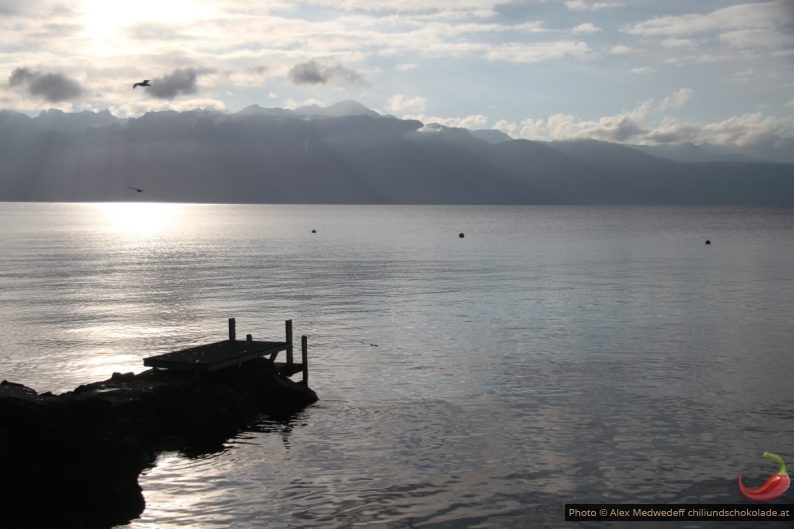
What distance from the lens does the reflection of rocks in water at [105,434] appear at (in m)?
20.1

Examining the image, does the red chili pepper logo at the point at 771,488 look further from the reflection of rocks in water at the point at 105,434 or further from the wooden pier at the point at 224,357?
the wooden pier at the point at 224,357

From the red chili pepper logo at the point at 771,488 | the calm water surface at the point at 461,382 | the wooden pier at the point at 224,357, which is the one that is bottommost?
the red chili pepper logo at the point at 771,488

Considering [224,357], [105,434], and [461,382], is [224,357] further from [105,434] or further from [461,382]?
[461,382]

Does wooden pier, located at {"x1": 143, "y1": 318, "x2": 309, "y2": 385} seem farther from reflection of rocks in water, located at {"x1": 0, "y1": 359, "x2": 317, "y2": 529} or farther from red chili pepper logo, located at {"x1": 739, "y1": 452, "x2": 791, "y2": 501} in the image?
red chili pepper logo, located at {"x1": 739, "y1": 452, "x2": 791, "y2": 501}

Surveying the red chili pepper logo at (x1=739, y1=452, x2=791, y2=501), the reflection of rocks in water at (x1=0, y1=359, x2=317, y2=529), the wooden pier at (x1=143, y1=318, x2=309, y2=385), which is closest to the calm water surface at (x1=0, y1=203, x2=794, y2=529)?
the red chili pepper logo at (x1=739, y1=452, x2=791, y2=501)

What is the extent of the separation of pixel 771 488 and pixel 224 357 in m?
21.1

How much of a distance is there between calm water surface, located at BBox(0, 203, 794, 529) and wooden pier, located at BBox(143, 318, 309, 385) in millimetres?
1875

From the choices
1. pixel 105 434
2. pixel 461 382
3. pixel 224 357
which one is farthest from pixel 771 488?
pixel 224 357

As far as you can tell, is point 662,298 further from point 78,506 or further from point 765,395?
point 78,506

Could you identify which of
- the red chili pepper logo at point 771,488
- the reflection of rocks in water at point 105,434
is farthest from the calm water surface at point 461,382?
the reflection of rocks in water at point 105,434

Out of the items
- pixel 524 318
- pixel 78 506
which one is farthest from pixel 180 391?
pixel 524 318

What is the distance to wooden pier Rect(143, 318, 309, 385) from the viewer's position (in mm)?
31219

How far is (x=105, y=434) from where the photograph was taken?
22562 mm

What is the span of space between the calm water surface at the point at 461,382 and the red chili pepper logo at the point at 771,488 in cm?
41
